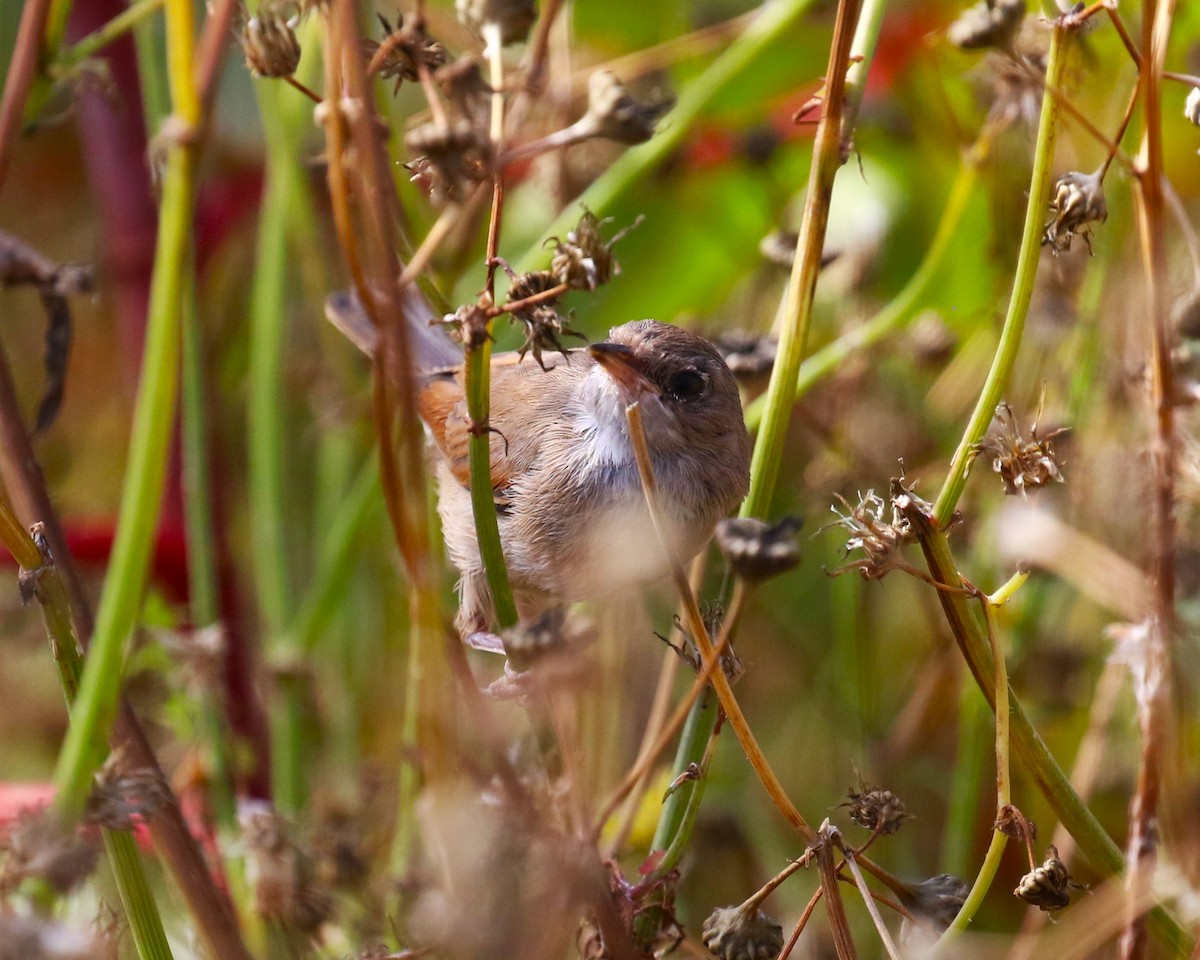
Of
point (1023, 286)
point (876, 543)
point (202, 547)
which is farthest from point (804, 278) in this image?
point (202, 547)

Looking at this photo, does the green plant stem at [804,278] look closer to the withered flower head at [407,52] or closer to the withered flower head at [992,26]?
the withered flower head at [992,26]

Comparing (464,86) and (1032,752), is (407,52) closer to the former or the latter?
(464,86)

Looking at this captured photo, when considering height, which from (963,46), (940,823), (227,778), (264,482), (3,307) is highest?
(963,46)

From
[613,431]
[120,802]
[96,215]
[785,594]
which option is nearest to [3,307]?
[96,215]

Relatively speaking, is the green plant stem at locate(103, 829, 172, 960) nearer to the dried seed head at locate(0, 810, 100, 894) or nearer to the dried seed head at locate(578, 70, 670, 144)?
the dried seed head at locate(0, 810, 100, 894)

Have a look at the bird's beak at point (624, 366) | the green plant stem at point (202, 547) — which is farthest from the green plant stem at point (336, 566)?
the bird's beak at point (624, 366)

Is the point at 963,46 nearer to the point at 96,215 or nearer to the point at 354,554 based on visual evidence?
the point at 354,554

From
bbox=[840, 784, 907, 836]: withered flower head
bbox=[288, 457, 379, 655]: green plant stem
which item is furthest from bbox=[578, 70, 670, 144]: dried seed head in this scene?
bbox=[288, 457, 379, 655]: green plant stem

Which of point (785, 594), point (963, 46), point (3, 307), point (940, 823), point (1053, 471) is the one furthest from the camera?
point (3, 307)
